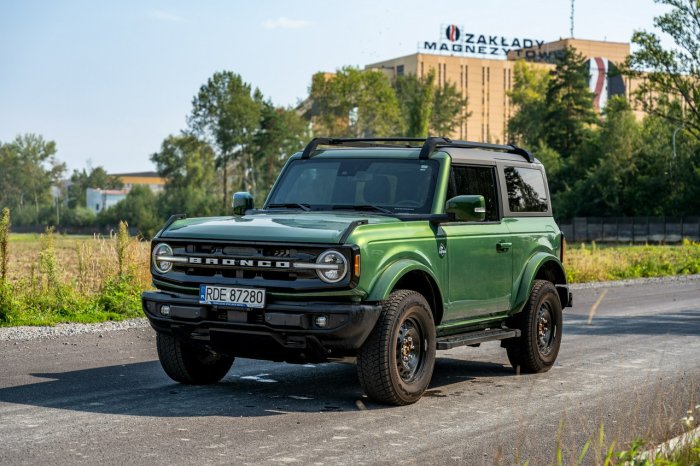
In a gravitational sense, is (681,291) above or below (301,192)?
below

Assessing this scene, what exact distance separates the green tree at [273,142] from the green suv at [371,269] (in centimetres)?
9094

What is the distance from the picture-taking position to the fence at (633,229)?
6750 centimetres

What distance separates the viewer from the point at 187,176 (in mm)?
120688

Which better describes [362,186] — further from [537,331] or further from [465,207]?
[537,331]

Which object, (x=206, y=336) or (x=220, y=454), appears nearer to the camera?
A: (x=220, y=454)

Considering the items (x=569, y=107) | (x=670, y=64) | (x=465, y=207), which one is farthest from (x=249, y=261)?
(x=569, y=107)

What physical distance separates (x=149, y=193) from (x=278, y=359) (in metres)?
123

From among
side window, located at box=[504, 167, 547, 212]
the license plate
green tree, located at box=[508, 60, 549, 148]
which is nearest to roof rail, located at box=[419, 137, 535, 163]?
side window, located at box=[504, 167, 547, 212]

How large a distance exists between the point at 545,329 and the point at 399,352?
113 inches

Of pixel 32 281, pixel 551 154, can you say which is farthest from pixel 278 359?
pixel 551 154

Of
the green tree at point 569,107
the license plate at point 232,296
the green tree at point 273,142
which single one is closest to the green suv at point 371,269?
the license plate at point 232,296

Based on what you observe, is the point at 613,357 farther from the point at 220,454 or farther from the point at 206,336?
the point at 220,454

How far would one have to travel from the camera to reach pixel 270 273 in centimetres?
767

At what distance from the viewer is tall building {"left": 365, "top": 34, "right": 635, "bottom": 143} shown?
488ft
